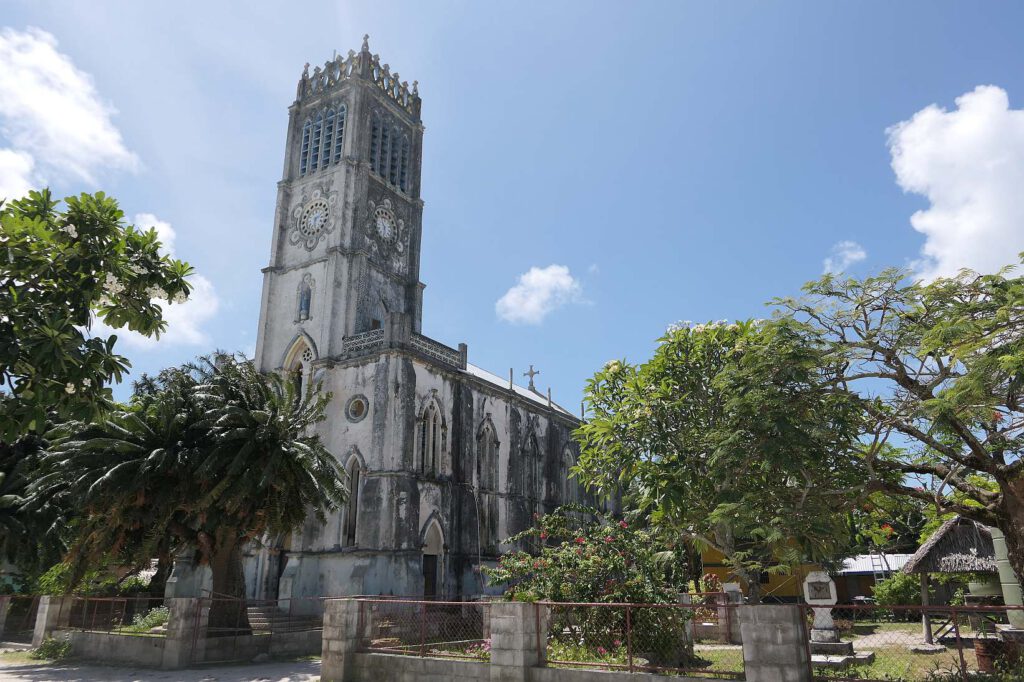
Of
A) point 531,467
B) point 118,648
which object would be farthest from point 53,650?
point 531,467

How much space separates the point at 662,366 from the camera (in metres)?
15.0

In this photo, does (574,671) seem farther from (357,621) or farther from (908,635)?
(908,635)

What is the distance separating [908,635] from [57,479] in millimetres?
24640

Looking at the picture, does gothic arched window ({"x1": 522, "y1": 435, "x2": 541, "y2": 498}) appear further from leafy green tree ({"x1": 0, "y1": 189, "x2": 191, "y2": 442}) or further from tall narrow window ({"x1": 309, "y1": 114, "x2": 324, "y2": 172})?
leafy green tree ({"x1": 0, "y1": 189, "x2": 191, "y2": 442})

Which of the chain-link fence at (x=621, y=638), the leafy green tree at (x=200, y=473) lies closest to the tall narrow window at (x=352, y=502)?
the leafy green tree at (x=200, y=473)

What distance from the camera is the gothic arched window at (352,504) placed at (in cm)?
2550

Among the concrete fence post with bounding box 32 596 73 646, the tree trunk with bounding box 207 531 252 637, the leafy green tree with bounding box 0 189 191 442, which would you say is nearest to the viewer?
the leafy green tree with bounding box 0 189 191 442

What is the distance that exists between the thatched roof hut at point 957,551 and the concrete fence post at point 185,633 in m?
18.2

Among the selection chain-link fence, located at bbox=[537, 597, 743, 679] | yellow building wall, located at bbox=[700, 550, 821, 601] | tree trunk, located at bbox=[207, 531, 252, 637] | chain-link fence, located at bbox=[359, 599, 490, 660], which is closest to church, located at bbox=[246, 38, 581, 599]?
tree trunk, located at bbox=[207, 531, 252, 637]

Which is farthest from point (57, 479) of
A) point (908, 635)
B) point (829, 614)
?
point (908, 635)

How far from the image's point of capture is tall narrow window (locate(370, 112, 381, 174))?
33.5m

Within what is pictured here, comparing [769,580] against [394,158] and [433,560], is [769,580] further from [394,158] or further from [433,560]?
[394,158]

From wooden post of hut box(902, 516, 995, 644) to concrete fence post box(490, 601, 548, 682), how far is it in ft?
39.7

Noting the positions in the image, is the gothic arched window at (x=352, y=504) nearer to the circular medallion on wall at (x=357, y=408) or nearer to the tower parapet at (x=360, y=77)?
the circular medallion on wall at (x=357, y=408)
